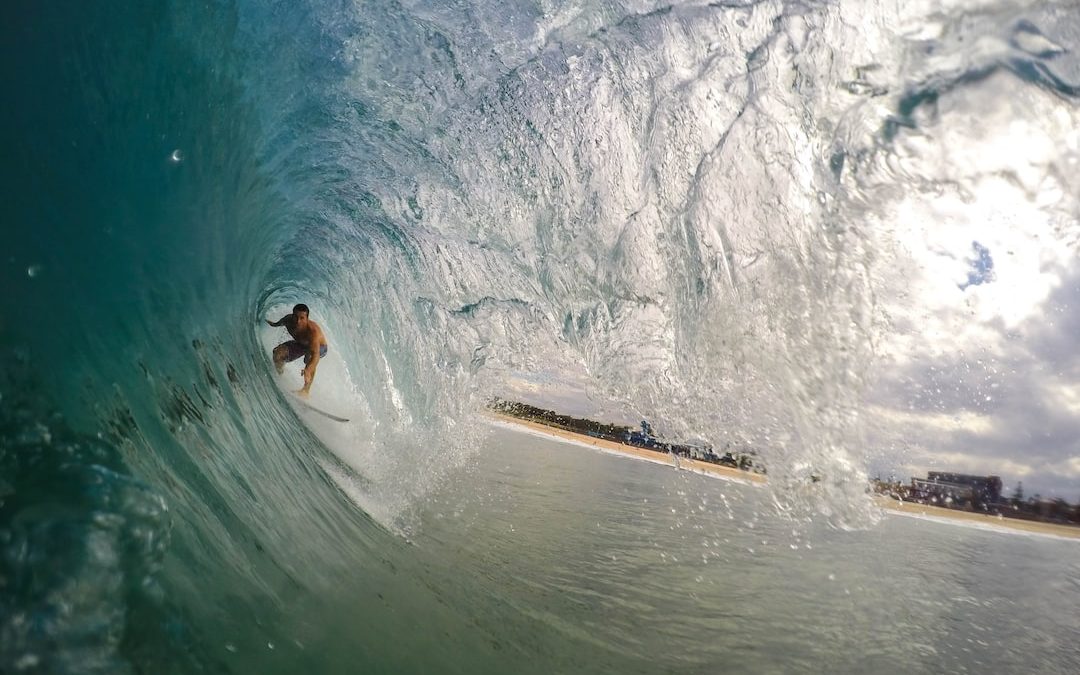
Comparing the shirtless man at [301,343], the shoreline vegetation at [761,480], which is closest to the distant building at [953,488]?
the shoreline vegetation at [761,480]

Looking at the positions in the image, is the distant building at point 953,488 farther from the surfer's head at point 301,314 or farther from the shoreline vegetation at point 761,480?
the surfer's head at point 301,314

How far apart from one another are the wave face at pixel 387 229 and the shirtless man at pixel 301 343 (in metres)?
0.85

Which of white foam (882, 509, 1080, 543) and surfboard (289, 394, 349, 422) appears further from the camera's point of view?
white foam (882, 509, 1080, 543)

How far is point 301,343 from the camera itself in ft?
23.4

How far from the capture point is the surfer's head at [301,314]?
687 centimetres

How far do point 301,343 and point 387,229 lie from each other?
1.92 meters

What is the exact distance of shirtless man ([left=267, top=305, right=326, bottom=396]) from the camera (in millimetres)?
6914

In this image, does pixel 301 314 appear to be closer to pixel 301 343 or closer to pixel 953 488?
pixel 301 343

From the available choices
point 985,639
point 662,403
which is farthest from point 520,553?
point 985,639

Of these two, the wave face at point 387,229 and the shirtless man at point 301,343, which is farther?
the shirtless man at point 301,343

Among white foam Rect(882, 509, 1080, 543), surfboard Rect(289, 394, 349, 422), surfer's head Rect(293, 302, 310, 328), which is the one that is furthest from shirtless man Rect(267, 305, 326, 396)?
white foam Rect(882, 509, 1080, 543)

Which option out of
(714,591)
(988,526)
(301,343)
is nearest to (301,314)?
(301,343)

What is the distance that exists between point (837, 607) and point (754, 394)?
345cm

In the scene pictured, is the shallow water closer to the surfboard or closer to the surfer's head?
A: the surfboard
